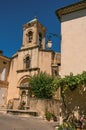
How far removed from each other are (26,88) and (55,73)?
449 centimetres

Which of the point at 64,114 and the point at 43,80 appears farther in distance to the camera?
the point at 43,80

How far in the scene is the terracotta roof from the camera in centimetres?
1300

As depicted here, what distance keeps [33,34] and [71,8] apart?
19.9 m

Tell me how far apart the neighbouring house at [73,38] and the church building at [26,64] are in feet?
51.1

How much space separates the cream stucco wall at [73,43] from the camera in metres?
12.4

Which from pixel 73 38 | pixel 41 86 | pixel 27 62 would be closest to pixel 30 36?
pixel 27 62

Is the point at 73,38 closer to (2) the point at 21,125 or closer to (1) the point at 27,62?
(2) the point at 21,125

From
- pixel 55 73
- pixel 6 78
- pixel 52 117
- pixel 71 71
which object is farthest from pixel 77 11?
pixel 6 78

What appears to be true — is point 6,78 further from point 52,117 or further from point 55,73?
point 52,117

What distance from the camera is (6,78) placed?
111 feet

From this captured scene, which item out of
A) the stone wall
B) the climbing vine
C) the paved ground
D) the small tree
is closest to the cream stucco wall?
the climbing vine

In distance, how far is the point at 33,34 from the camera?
3300cm

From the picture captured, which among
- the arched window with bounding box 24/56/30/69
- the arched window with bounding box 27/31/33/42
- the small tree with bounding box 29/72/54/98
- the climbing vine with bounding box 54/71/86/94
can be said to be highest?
the arched window with bounding box 27/31/33/42

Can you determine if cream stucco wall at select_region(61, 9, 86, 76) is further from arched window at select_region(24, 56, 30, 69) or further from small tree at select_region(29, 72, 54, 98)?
arched window at select_region(24, 56, 30, 69)
